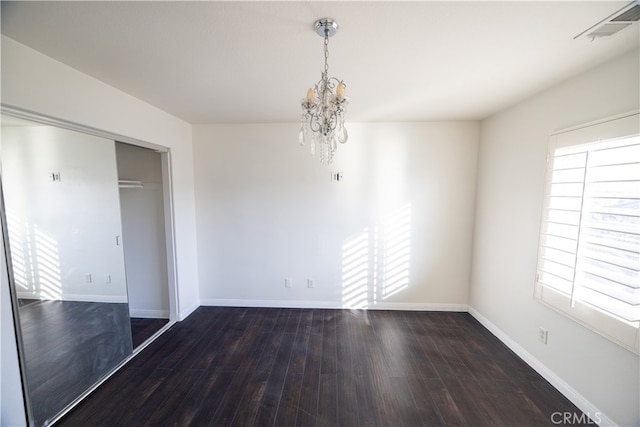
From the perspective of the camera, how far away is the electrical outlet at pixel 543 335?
2.08 meters

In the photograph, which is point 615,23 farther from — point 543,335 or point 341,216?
point 341,216

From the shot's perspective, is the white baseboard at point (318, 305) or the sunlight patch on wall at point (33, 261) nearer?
the sunlight patch on wall at point (33, 261)

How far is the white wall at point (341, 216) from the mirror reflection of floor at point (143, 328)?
A: 64cm

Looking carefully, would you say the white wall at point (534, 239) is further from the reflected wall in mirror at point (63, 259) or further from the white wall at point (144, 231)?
the white wall at point (144, 231)

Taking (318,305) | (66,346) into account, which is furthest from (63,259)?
(318,305)

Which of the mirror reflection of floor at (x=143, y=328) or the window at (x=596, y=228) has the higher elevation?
the window at (x=596, y=228)

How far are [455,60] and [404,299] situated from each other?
2.81 meters

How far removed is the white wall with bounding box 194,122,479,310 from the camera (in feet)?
10.3

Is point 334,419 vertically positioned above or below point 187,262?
below

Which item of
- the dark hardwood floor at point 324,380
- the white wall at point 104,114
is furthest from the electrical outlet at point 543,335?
the white wall at point 104,114

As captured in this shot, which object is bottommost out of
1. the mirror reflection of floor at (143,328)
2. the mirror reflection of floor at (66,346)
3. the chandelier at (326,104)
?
the mirror reflection of floor at (143,328)

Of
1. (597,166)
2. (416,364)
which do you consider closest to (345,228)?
(416,364)

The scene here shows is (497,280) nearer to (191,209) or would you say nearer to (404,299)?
(404,299)

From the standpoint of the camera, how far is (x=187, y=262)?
316cm
